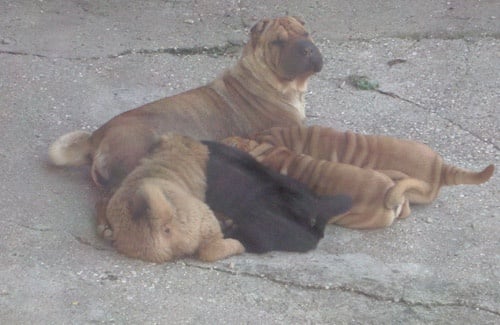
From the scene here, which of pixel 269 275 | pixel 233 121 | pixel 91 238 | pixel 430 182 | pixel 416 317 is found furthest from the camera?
pixel 233 121

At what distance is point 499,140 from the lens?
6.18 metres

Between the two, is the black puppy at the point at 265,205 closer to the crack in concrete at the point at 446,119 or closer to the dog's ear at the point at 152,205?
the dog's ear at the point at 152,205

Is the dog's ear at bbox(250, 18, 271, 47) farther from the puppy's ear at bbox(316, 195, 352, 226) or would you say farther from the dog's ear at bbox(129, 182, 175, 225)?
the dog's ear at bbox(129, 182, 175, 225)

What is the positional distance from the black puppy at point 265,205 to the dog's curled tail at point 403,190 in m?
0.22

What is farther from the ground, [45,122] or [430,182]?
[430,182]

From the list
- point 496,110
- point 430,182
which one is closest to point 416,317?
point 430,182

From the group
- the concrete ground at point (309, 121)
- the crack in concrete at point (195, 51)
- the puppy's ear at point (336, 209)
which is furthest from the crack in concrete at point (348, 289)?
the crack in concrete at point (195, 51)

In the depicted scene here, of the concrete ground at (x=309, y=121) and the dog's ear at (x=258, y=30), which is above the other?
the dog's ear at (x=258, y=30)

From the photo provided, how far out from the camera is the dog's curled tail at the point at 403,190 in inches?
193

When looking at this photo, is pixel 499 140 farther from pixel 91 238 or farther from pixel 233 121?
pixel 91 238

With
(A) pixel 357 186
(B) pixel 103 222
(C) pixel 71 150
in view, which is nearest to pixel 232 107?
(C) pixel 71 150

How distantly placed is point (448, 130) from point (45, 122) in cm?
273

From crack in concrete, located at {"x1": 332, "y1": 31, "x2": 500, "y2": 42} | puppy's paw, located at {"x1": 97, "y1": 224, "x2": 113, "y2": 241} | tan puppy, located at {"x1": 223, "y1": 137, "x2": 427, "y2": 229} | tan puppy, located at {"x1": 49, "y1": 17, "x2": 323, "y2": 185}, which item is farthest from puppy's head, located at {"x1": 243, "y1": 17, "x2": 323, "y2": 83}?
puppy's paw, located at {"x1": 97, "y1": 224, "x2": 113, "y2": 241}

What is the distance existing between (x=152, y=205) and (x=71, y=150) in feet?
3.79
